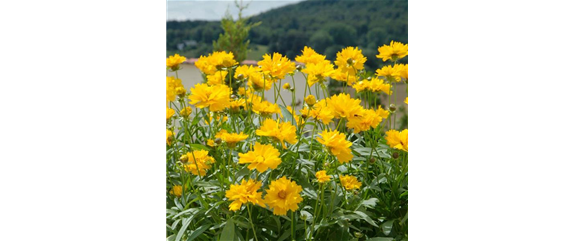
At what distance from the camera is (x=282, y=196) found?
904 millimetres

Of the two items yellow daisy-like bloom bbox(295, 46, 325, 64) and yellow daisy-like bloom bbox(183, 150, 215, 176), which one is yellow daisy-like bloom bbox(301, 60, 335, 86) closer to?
yellow daisy-like bloom bbox(295, 46, 325, 64)

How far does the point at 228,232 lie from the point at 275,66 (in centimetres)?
40

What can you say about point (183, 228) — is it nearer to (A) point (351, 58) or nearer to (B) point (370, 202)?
(B) point (370, 202)

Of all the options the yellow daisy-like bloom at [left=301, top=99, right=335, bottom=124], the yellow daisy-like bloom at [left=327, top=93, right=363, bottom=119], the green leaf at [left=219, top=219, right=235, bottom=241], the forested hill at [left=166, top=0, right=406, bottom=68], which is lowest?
the green leaf at [left=219, top=219, right=235, bottom=241]

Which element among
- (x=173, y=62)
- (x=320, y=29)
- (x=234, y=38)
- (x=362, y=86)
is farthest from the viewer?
(x=320, y=29)

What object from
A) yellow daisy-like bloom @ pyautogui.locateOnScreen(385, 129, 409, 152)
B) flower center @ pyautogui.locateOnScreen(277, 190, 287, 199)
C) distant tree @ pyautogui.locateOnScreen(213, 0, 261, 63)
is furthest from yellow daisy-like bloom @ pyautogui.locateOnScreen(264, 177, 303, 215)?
distant tree @ pyautogui.locateOnScreen(213, 0, 261, 63)

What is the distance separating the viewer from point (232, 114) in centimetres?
115

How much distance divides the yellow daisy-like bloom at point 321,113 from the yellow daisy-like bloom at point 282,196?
17 centimetres

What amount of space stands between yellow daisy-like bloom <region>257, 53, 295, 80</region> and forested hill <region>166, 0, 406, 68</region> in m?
7.29

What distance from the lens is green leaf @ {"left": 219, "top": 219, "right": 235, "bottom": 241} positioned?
3.07 ft

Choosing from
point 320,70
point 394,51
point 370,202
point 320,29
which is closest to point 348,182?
point 370,202
